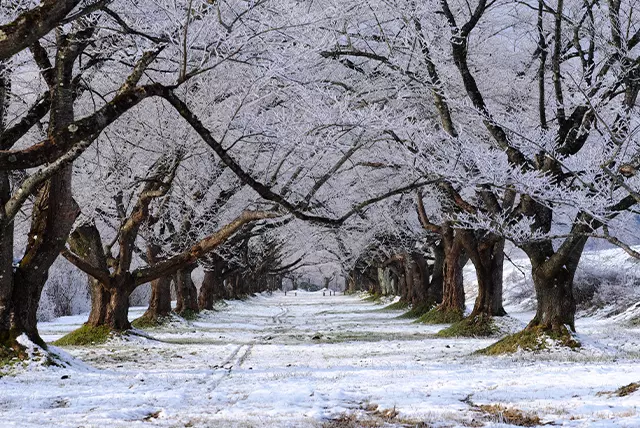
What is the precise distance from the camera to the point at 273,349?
43.2ft

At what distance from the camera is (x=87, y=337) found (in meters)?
14.3

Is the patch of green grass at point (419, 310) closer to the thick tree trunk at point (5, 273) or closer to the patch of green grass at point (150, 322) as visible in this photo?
the patch of green grass at point (150, 322)

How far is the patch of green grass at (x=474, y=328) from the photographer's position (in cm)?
1587

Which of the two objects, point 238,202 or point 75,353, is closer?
point 75,353

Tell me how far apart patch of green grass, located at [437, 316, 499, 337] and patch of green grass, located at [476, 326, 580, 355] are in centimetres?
490

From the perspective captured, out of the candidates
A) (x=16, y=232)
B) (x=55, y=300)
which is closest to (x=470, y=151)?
(x=16, y=232)

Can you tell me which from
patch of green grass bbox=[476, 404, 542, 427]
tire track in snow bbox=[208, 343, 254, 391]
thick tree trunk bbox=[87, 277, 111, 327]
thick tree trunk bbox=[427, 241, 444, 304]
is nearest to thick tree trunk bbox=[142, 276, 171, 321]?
thick tree trunk bbox=[87, 277, 111, 327]

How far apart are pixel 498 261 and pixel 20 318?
12.5 m

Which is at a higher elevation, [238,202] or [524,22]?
[524,22]

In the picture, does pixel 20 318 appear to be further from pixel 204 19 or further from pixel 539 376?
pixel 539 376

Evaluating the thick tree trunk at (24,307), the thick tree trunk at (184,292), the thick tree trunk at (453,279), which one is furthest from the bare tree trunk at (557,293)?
the thick tree trunk at (184,292)

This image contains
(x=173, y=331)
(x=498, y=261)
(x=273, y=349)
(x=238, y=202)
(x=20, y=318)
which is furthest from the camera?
(x=238, y=202)

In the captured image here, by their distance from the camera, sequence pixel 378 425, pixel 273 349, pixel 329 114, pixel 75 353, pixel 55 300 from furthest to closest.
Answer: pixel 55 300 < pixel 273 349 < pixel 75 353 < pixel 329 114 < pixel 378 425

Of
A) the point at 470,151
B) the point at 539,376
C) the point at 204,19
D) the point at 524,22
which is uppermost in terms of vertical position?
the point at 524,22
